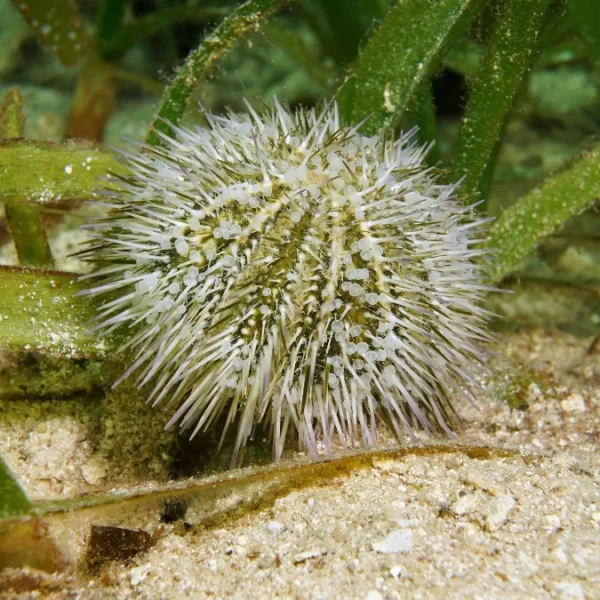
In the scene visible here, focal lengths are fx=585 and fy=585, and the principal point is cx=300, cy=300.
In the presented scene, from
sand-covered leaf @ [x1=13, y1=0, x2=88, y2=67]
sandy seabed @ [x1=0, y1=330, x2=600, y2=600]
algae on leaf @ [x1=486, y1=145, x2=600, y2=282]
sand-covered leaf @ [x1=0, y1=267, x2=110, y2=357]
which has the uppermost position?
sand-covered leaf @ [x1=13, y1=0, x2=88, y2=67]

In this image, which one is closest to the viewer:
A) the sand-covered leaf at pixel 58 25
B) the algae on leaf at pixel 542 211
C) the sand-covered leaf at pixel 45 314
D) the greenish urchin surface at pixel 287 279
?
the greenish urchin surface at pixel 287 279

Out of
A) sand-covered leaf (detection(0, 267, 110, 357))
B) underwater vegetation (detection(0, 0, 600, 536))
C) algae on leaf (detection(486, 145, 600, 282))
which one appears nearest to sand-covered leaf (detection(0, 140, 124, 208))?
underwater vegetation (detection(0, 0, 600, 536))

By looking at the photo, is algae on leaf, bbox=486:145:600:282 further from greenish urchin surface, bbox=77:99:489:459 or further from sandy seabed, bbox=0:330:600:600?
sandy seabed, bbox=0:330:600:600

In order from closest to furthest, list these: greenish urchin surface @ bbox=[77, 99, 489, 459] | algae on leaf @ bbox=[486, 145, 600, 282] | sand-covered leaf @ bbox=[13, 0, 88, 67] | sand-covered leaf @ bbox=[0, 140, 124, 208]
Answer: greenish urchin surface @ bbox=[77, 99, 489, 459]
sand-covered leaf @ bbox=[0, 140, 124, 208]
algae on leaf @ bbox=[486, 145, 600, 282]
sand-covered leaf @ bbox=[13, 0, 88, 67]

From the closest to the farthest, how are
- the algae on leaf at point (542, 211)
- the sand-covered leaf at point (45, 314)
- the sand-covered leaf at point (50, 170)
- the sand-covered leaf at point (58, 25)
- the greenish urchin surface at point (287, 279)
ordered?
the greenish urchin surface at point (287, 279) → the sand-covered leaf at point (45, 314) → the sand-covered leaf at point (50, 170) → the algae on leaf at point (542, 211) → the sand-covered leaf at point (58, 25)

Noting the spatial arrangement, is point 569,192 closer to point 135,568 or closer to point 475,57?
point 475,57

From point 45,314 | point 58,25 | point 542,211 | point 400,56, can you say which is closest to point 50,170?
point 45,314

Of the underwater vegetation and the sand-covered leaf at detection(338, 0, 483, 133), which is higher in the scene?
the sand-covered leaf at detection(338, 0, 483, 133)

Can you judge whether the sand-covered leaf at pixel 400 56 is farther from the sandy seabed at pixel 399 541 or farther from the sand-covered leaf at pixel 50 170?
the sandy seabed at pixel 399 541

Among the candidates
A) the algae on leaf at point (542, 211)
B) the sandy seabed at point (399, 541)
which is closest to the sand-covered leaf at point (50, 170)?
the sandy seabed at point (399, 541)
